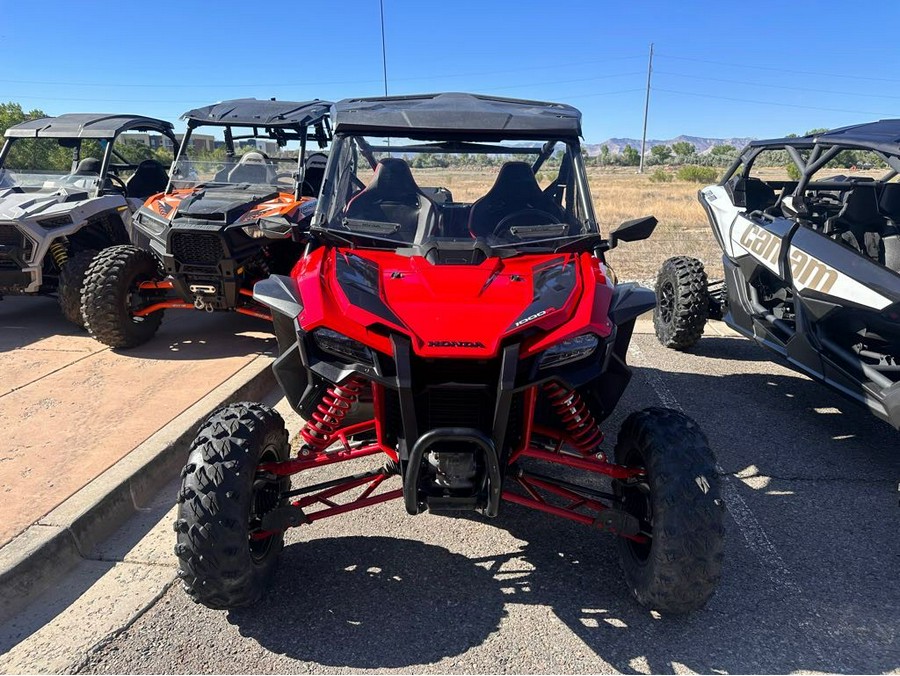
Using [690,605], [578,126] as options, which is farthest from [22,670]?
[578,126]

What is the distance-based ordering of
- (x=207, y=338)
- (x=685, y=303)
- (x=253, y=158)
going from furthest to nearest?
(x=253, y=158) < (x=207, y=338) < (x=685, y=303)

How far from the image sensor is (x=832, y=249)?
173 inches

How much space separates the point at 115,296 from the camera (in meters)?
5.76

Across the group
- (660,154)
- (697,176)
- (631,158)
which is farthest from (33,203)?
(660,154)

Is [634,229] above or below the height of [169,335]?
above

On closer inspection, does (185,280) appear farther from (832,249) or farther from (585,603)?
(832,249)

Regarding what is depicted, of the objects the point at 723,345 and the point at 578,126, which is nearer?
the point at 578,126

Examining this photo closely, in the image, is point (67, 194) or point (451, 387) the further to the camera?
point (67, 194)

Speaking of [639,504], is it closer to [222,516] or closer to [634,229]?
[634,229]

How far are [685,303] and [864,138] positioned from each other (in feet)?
6.70

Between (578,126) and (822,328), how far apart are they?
2.46 meters

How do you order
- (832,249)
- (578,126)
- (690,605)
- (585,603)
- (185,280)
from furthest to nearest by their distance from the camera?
1. (185,280)
2. (832,249)
3. (578,126)
4. (585,603)
5. (690,605)

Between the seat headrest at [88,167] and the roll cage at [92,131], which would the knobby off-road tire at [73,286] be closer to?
the roll cage at [92,131]

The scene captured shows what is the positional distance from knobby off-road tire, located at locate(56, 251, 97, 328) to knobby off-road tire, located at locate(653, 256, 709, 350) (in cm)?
561
